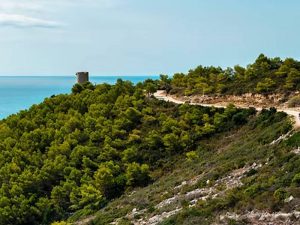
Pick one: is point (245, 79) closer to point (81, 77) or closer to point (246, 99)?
point (246, 99)

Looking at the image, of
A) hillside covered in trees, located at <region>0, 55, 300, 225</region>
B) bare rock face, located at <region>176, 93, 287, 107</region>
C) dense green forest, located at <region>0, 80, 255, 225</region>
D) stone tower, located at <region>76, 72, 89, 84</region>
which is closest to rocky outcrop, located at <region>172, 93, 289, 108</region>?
bare rock face, located at <region>176, 93, 287, 107</region>

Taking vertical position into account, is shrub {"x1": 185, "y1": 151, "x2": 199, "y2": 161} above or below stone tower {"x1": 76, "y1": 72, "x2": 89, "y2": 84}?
below

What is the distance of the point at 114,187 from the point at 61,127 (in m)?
13.9

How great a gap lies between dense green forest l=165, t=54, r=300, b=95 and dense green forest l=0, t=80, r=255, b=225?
442cm

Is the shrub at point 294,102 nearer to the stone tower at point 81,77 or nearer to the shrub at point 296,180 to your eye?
the shrub at point 296,180

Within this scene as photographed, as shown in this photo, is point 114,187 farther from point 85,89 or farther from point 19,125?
point 85,89

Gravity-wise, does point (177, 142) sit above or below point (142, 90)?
below

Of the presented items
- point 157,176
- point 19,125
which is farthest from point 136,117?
point 19,125

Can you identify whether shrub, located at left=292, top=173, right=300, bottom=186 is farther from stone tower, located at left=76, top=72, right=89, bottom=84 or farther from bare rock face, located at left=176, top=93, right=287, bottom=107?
stone tower, located at left=76, top=72, right=89, bottom=84

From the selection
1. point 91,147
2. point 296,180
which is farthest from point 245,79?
point 296,180

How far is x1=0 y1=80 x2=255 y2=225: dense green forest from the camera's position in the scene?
36500 mm

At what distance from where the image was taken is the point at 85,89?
58.8 meters

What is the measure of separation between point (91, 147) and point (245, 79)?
56.5 feet

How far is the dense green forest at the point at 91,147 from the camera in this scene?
3650cm
